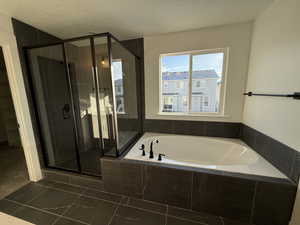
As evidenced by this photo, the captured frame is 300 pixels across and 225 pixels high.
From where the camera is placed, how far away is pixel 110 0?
4.60ft

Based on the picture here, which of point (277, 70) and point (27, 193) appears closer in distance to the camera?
point (277, 70)

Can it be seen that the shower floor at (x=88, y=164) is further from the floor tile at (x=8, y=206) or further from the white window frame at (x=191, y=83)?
the white window frame at (x=191, y=83)

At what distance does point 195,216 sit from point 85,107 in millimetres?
2450

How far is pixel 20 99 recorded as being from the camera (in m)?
1.77

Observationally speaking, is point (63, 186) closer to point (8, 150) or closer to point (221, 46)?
→ point (8, 150)

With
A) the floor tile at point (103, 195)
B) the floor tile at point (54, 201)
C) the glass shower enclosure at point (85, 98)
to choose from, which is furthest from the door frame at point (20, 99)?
the floor tile at point (103, 195)

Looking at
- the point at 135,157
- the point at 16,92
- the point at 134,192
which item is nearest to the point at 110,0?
the point at 16,92

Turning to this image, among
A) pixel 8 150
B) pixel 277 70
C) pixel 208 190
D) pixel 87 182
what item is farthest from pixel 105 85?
pixel 8 150

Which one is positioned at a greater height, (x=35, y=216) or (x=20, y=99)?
(x=20, y=99)

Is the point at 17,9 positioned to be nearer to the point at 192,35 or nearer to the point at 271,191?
the point at 192,35

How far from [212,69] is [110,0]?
1.79 meters

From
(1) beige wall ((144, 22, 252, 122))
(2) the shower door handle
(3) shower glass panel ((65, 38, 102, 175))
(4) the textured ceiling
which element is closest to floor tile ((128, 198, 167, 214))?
(3) shower glass panel ((65, 38, 102, 175))

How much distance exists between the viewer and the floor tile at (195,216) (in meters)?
1.37

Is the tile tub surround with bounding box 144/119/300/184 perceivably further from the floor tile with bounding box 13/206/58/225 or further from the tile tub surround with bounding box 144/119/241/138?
the floor tile with bounding box 13/206/58/225
